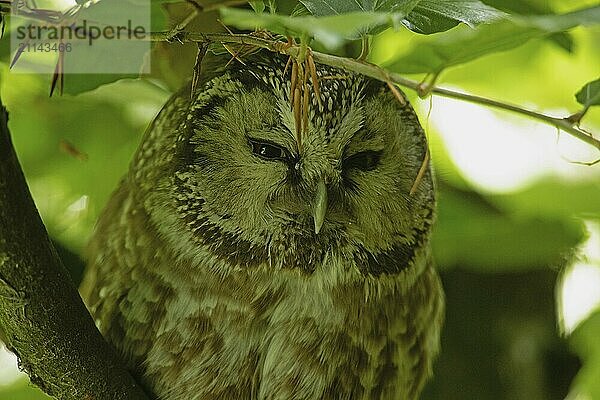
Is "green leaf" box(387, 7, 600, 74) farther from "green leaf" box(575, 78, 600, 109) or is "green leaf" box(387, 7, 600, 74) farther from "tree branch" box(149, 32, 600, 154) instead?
"green leaf" box(575, 78, 600, 109)

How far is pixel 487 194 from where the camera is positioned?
4.93 feet

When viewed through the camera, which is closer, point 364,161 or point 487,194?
point 364,161

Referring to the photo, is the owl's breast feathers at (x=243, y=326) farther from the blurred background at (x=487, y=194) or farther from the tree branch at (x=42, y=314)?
the blurred background at (x=487, y=194)

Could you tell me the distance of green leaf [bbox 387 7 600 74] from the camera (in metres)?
0.54

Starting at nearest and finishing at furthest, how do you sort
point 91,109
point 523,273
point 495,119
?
point 91,109 < point 523,273 < point 495,119

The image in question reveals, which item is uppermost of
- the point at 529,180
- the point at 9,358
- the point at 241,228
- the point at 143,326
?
the point at 529,180

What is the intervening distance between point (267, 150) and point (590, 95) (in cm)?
36

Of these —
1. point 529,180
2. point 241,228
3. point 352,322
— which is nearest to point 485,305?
point 529,180

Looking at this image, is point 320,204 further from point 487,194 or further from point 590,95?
point 487,194

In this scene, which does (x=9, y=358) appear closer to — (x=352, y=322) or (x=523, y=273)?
(x=352, y=322)

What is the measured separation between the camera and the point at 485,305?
1.63 metres

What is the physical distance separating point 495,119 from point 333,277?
0.79 m

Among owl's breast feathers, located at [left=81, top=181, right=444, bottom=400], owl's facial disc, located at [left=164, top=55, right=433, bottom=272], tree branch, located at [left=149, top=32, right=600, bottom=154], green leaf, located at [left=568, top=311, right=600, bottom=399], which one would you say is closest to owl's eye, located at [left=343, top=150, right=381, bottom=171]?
owl's facial disc, located at [left=164, top=55, right=433, bottom=272]

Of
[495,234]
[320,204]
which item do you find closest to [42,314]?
[320,204]
